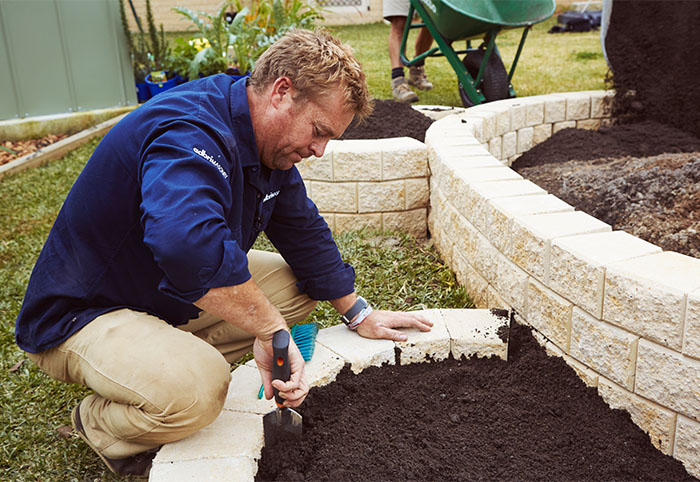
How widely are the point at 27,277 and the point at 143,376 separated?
2194 mm

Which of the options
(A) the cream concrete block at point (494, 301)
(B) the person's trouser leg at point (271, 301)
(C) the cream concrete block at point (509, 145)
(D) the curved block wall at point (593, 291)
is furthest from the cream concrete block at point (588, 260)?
(C) the cream concrete block at point (509, 145)

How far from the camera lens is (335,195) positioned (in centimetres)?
421

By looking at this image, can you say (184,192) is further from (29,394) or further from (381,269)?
(381,269)

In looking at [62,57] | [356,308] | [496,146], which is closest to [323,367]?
[356,308]

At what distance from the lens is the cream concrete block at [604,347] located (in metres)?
2.01

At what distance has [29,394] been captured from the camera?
2.72 m

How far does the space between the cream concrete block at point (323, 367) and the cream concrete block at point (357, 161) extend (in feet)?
6.09

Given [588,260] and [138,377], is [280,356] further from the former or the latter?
[588,260]

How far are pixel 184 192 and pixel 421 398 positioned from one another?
47.8 inches

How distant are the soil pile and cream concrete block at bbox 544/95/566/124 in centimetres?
51

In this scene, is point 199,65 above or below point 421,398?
above

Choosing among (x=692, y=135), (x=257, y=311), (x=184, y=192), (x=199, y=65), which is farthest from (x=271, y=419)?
(x=199, y=65)

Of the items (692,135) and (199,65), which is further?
(199,65)

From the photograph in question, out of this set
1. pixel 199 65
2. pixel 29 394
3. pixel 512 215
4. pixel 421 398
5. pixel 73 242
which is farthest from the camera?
pixel 199 65
